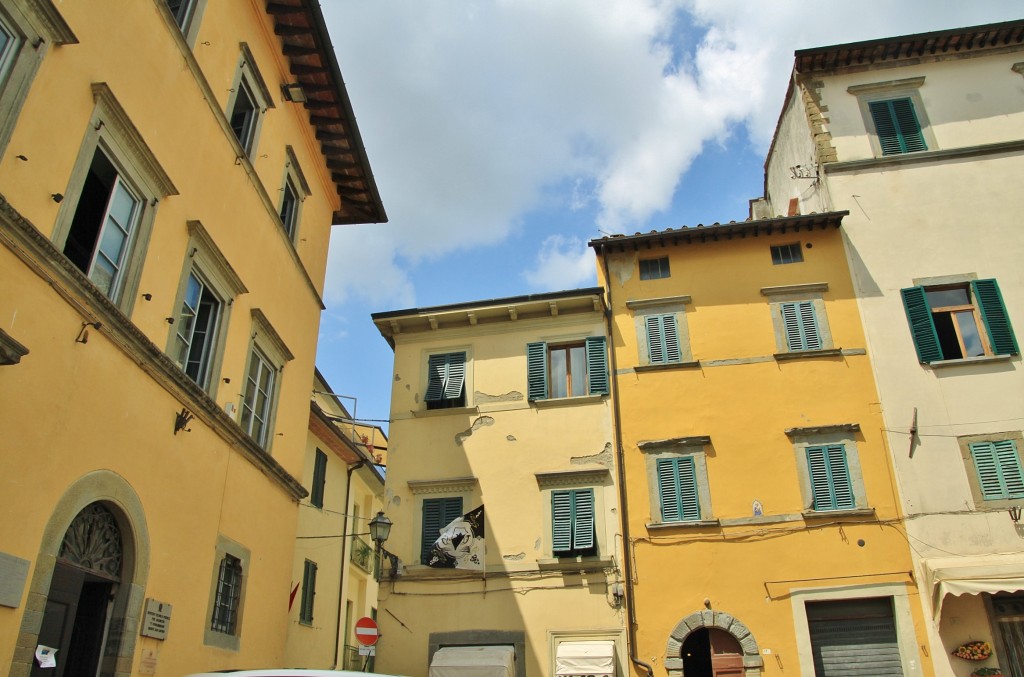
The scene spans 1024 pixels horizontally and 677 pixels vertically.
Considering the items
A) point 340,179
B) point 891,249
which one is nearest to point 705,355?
point 891,249

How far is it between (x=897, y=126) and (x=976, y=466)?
8540 mm

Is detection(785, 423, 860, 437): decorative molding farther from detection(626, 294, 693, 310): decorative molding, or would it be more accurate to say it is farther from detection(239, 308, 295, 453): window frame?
detection(239, 308, 295, 453): window frame

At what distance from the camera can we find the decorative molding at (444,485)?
17016 mm

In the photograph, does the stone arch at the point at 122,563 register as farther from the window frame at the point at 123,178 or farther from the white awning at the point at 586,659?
the white awning at the point at 586,659

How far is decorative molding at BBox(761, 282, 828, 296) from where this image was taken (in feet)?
57.2

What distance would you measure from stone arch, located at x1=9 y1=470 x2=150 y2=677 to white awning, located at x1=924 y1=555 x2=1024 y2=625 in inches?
507

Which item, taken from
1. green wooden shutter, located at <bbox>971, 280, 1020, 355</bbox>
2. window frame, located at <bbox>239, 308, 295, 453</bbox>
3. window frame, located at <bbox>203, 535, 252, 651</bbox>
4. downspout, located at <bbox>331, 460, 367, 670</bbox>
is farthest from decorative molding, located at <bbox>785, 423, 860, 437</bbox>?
downspout, located at <bbox>331, 460, 367, 670</bbox>

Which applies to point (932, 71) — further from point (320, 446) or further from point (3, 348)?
point (3, 348)

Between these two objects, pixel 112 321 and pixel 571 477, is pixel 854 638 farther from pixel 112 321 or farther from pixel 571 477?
pixel 112 321

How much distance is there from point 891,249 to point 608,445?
770 cm

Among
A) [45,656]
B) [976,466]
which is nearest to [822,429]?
[976,466]

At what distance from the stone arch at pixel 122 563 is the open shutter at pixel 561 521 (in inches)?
339

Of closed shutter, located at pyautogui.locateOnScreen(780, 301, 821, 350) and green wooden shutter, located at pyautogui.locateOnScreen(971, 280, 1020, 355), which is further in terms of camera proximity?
closed shutter, located at pyautogui.locateOnScreen(780, 301, 821, 350)

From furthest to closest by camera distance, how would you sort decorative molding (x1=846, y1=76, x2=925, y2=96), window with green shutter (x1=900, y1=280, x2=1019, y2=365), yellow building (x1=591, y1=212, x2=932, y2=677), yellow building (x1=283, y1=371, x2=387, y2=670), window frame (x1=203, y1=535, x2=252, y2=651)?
yellow building (x1=283, y1=371, x2=387, y2=670) < decorative molding (x1=846, y1=76, x2=925, y2=96) < window with green shutter (x1=900, y1=280, x2=1019, y2=365) < yellow building (x1=591, y1=212, x2=932, y2=677) < window frame (x1=203, y1=535, x2=252, y2=651)
